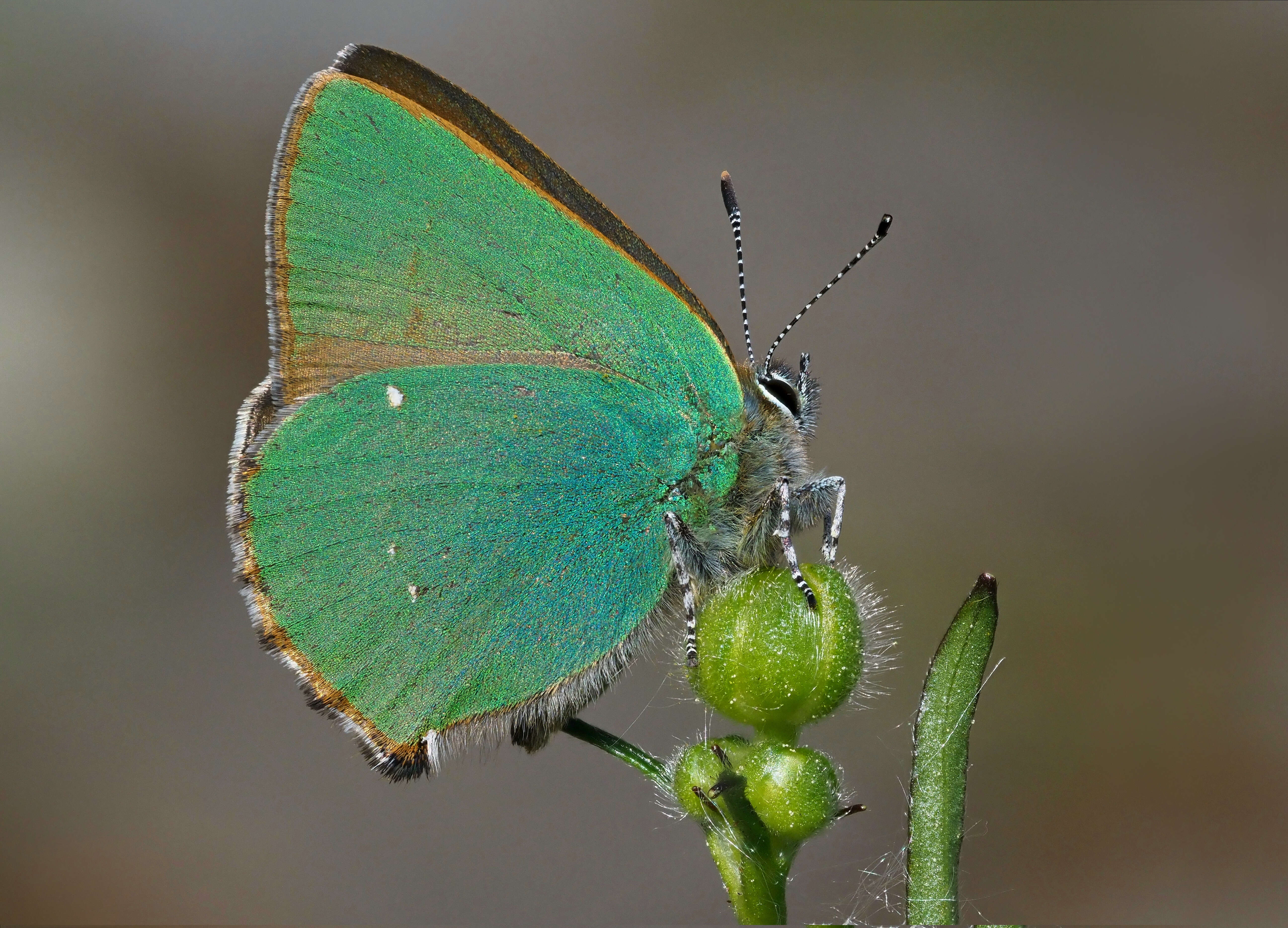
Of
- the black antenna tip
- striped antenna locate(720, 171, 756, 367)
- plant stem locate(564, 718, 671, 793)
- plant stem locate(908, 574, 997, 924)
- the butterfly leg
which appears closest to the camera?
plant stem locate(908, 574, 997, 924)

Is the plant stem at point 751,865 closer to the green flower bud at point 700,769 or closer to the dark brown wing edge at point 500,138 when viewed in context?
the green flower bud at point 700,769

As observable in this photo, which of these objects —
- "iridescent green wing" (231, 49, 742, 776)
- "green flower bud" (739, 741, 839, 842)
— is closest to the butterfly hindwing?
"iridescent green wing" (231, 49, 742, 776)

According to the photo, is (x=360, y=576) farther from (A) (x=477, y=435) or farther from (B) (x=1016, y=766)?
(B) (x=1016, y=766)

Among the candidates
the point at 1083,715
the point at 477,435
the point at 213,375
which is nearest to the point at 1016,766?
the point at 1083,715

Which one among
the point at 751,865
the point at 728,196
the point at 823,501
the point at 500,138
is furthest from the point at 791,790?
the point at 728,196

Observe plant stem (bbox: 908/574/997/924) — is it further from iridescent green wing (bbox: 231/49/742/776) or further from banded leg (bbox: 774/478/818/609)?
iridescent green wing (bbox: 231/49/742/776)

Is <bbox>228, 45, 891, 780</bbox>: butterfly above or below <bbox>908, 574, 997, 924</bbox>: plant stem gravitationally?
above
